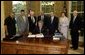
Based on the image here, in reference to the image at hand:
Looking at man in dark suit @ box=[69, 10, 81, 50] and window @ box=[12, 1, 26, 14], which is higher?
window @ box=[12, 1, 26, 14]

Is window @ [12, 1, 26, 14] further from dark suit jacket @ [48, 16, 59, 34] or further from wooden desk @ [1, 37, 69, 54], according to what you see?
wooden desk @ [1, 37, 69, 54]

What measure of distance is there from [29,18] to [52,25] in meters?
0.83

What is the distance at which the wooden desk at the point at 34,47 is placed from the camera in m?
4.20

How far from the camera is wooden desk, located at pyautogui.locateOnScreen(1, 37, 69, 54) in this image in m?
4.20

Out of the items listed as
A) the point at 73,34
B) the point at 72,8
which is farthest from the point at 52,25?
the point at 72,8

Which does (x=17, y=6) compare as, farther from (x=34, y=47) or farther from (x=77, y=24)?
(x=34, y=47)

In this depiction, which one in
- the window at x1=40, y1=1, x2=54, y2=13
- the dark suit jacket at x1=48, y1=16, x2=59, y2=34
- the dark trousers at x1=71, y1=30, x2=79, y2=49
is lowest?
the dark trousers at x1=71, y1=30, x2=79, y2=49

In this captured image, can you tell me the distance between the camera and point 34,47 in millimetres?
4289

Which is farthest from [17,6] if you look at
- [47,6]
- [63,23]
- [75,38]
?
[75,38]

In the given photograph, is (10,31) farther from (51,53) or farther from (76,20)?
(51,53)

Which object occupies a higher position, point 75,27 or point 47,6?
point 47,6

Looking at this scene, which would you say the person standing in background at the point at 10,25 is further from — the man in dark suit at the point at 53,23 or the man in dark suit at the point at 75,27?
the man in dark suit at the point at 75,27

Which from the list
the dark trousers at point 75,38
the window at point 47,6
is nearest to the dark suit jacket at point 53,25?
the dark trousers at point 75,38

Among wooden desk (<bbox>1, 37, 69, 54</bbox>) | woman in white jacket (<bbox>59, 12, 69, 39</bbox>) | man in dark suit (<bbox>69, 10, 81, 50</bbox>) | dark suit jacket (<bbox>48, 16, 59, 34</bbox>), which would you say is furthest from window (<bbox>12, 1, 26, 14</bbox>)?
wooden desk (<bbox>1, 37, 69, 54</bbox>)
